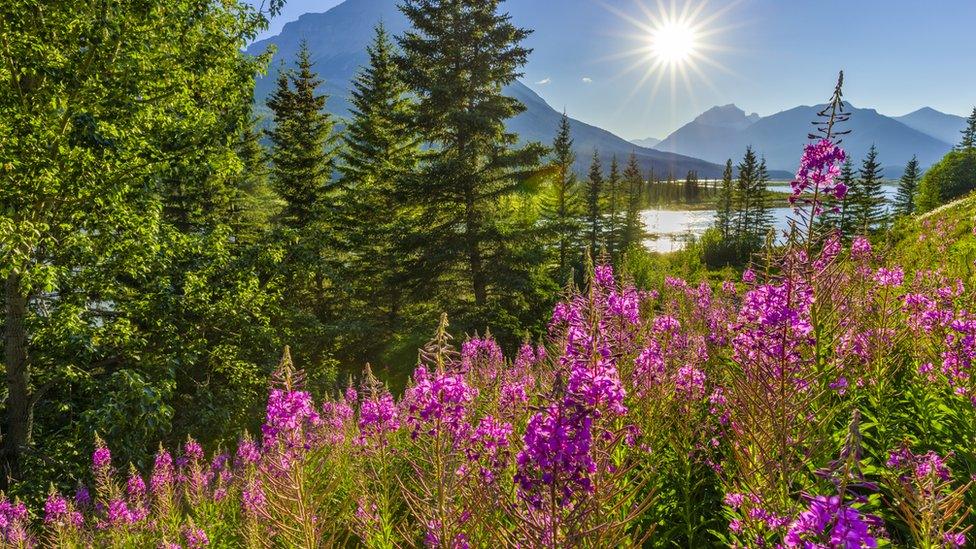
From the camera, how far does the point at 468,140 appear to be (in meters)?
17.4

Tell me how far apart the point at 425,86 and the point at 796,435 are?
1667cm

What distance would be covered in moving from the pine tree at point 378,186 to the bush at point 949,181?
6777cm

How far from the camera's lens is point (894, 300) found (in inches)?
261

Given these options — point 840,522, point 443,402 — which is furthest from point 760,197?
point 840,522

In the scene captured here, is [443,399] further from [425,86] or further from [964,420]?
[425,86]

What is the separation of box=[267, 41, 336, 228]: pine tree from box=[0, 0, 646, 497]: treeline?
98mm

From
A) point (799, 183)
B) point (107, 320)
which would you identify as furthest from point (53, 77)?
point (799, 183)

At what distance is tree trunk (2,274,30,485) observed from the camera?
8.65 m

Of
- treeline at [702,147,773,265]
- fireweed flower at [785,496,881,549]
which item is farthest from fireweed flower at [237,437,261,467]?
treeline at [702,147,773,265]

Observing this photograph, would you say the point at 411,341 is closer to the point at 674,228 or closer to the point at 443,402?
the point at 443,402

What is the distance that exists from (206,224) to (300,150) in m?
5.31

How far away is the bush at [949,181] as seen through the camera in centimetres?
5575

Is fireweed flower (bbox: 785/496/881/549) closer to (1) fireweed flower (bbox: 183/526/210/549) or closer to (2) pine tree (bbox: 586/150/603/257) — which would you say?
(1) fireweed flower (bbox: 183/526/210/549)

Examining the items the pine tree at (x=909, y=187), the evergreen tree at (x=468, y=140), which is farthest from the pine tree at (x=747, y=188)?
the evergreen tree at (x=468, y=140)
